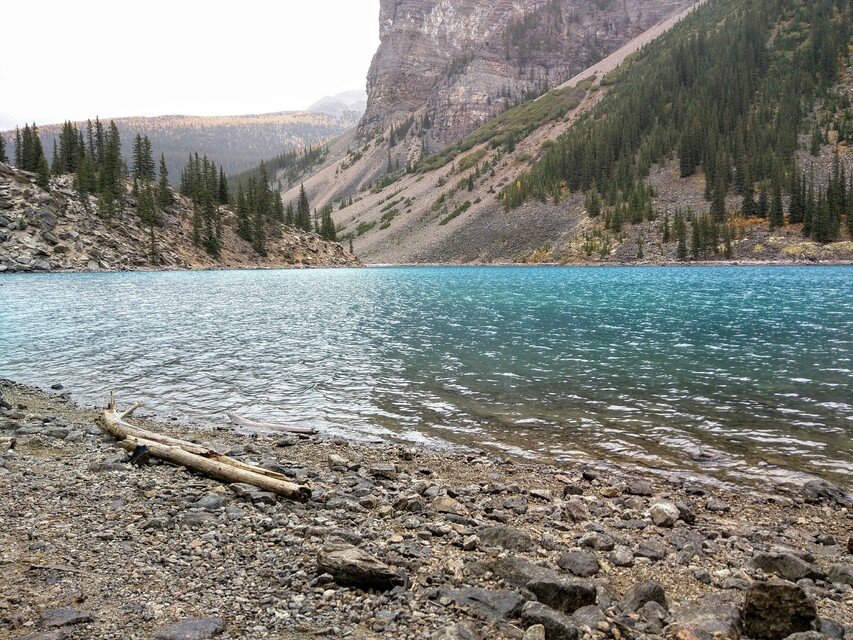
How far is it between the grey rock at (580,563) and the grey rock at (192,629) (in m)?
4.39

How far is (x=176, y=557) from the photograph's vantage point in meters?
6.84

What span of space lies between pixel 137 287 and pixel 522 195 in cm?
13706

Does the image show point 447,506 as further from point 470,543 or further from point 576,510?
point 576,510

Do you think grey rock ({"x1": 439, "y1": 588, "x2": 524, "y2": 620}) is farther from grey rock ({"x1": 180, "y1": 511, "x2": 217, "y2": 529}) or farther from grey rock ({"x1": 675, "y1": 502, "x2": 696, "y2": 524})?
grey rock ({"x1": 675, "y1": 502, "x2": 696, "y2": 524})

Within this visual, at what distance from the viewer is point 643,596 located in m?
6.19

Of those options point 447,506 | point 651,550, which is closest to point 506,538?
point 447,506

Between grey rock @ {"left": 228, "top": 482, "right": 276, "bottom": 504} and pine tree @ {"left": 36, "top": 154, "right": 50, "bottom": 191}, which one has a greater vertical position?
pine tree @ {"left": 36, "top": 154, "right": 50, "bottom": 191}

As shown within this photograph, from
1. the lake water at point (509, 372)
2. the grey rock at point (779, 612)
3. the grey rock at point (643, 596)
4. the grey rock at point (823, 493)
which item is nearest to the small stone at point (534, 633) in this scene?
the grey rock at point (643, 596)

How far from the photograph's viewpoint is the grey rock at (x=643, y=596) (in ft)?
20.0

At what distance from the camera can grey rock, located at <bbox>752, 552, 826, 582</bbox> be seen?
7.00 meters

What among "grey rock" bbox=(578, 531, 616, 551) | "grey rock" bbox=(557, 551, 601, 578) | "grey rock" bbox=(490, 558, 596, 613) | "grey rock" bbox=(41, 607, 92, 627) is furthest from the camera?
"grey rock" bbox=(578, 531, 616, 551)

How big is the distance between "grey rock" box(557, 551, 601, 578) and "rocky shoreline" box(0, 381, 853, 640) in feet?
0.09

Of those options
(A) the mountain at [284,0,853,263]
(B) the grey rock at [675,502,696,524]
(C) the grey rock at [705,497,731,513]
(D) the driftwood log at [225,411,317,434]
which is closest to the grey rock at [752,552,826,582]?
(B) the grey rock at [675,502,696,524]

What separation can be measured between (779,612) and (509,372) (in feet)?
55.4
